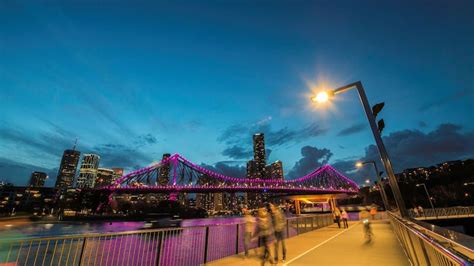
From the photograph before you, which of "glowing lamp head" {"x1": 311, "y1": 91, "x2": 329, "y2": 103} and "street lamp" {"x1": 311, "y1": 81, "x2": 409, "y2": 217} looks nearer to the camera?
"street lamp" {"x1": 311, "y1": 81, "x2": 409, "y2": 217}

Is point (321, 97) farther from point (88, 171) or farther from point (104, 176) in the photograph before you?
point (88, 171)

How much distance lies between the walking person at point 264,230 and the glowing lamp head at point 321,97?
3.45 meters

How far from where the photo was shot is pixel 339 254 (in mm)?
8539

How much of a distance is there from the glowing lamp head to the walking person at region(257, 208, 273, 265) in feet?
11.3

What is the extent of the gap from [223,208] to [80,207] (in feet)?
376

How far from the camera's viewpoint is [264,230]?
7.28 m

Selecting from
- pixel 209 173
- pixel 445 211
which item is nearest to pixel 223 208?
pixel 209 173

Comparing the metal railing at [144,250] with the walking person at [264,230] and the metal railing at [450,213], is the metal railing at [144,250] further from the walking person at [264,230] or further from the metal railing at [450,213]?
the metal railing at [450,213]

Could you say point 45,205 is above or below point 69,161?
below

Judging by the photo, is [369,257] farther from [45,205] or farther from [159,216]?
[45,205]

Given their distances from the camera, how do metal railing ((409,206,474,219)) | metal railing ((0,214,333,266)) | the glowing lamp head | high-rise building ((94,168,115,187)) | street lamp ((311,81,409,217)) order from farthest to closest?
high-rise building ((94,168,115,187))
metal railing ((409,206,474,219))
the glowing lamp head
street lamp ((311,81,409,217))
metal railing ((0,214,333,266))

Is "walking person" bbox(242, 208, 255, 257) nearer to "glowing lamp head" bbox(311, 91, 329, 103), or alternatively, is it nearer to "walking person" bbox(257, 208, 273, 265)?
"walking person" bbox(257, 208, 273, 265)

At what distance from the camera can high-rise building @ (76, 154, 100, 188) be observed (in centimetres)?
17688

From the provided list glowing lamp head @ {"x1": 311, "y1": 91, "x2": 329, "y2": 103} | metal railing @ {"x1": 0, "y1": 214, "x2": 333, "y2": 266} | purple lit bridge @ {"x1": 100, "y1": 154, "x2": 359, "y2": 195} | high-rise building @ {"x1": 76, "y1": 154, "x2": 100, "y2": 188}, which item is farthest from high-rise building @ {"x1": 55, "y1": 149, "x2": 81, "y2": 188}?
glowing lamp head @ {"x1": 311, "y1": 91, "x2": 329, "y2": 103}
